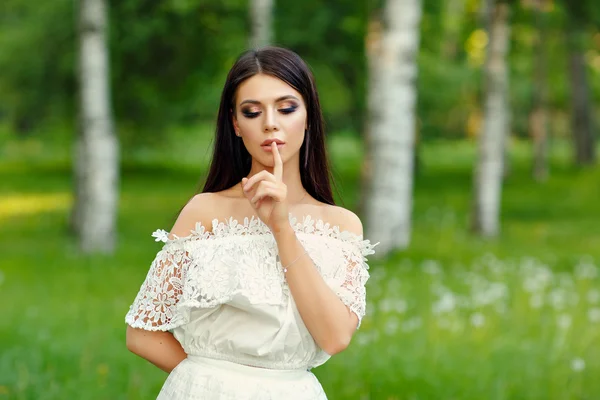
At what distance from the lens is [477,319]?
720cm

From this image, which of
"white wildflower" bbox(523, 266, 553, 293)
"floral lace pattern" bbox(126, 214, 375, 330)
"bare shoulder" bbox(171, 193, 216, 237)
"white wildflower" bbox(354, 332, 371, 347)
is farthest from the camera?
"white wildflower" bbox(523, 266, 553, 293)

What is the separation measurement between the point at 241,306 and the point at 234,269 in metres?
0.12

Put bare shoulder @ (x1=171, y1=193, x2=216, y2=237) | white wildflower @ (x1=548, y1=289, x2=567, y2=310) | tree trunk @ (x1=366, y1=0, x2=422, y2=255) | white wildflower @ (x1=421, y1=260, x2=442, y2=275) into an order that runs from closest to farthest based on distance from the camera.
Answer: bare shoulder @ (x1=171, y1=193, x2=216, y2=237) < white wildflower @ (x1=548, y1=289, x2=567, y2=310) < white wildflower @ (x1=421, y1=260, x2=442, y2=275) < tree trunk @ (x1=366, y1=0, x2=422, y2=255)

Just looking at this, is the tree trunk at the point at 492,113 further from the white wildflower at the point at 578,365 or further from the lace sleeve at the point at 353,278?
the lace sleeve at the point at 353,278

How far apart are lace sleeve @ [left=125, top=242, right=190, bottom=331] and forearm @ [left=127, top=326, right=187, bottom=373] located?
0.04 meters

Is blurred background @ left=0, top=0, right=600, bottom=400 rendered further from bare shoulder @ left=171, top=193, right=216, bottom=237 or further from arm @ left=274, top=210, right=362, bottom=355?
arm @ left=274, top=210, right=362, bottom=355

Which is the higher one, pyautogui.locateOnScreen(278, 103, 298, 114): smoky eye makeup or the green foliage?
the green foliage

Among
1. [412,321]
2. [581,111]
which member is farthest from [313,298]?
[581,111]

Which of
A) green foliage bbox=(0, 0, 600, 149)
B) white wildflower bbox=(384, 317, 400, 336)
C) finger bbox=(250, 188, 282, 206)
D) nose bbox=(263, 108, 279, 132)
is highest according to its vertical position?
green foliage bbox=(0, 0, 600, 149)

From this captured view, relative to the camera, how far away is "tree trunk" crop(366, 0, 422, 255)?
35.7 feet

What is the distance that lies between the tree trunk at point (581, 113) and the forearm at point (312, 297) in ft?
89.7

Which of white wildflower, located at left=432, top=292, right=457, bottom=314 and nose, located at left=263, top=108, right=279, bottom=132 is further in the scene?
white wildflower, located at left=432, top=292, right=457, bottom=314

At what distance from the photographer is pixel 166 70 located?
61.5ft

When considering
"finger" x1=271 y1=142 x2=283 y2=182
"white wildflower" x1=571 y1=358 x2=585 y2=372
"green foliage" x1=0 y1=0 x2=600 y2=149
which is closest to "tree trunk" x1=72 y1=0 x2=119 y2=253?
"green foliage" x1=0 y1=0 x2=600 y2=149
